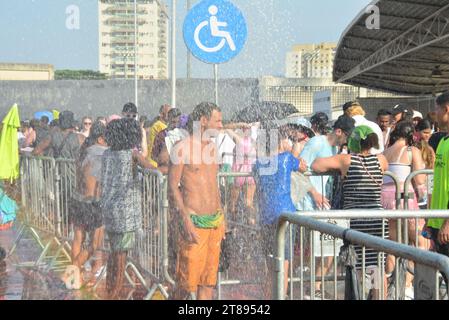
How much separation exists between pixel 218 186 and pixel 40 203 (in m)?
2.75

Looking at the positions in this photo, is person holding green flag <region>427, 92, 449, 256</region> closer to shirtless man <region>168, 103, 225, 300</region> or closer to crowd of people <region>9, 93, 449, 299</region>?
crowd of people <region>9, 93, 449, 299</region>

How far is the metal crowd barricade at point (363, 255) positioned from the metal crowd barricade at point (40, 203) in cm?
451

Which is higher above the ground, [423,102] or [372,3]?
[372,3]

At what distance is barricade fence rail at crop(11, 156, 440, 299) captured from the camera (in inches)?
249

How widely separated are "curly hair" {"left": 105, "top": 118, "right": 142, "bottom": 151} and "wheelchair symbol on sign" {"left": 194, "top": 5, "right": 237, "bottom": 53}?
247cm

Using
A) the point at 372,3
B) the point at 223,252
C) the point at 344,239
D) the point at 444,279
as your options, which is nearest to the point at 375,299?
the point at 344,239

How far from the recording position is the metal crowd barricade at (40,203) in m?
8.43

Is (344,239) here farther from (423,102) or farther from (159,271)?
(423,102)

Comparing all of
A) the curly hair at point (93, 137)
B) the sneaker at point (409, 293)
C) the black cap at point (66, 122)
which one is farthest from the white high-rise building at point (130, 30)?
the sneaker at point (409, 293)

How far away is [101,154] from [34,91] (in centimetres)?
2805

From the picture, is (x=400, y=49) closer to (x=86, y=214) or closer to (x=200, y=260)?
(x=86, y=214)

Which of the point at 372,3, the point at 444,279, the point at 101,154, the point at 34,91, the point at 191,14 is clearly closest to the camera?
the point at 444,279
